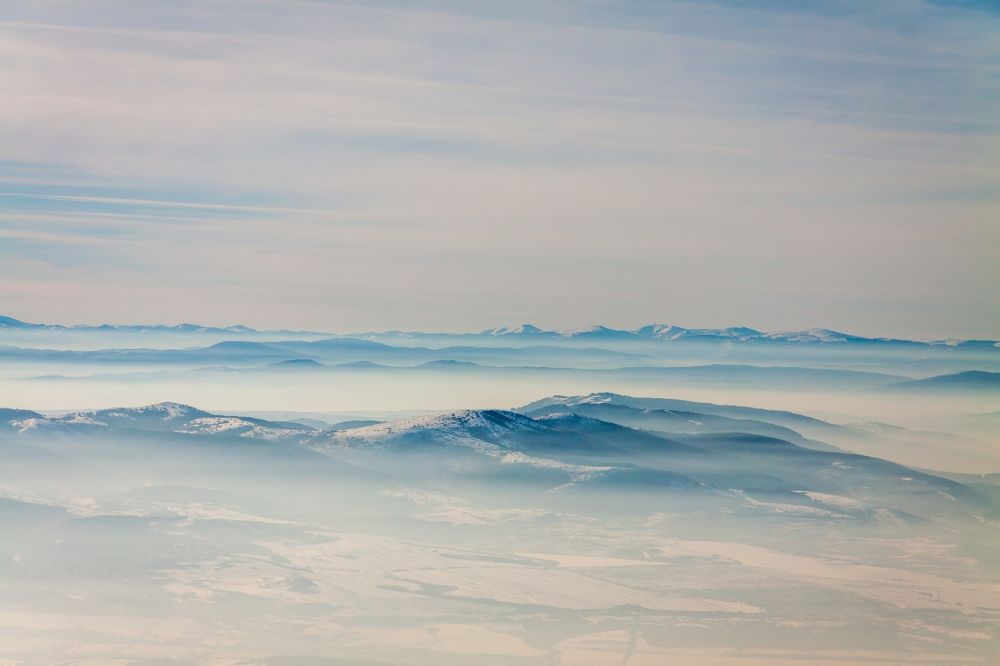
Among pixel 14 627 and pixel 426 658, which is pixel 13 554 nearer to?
pixel 14 627

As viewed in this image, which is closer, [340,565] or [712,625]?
[712,625]

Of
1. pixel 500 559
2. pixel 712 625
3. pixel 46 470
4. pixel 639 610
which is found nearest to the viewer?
pixel 712 625

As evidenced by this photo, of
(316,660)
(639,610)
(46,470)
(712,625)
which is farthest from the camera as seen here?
(46,470)

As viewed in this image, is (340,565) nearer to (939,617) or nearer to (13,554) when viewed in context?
(13,554)

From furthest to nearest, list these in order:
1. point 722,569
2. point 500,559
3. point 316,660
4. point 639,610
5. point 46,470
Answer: point 46,470 → point 500,559 → point 722,569 → point 639,610 → point 316,660

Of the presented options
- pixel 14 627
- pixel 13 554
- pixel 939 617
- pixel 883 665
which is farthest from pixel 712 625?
pixel 13 554

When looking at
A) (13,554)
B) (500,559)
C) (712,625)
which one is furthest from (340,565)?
(712,625)

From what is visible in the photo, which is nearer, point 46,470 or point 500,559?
point 500,559

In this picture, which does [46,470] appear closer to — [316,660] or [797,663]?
[316,660]

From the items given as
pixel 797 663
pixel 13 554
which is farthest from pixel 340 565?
pixel 797 663
